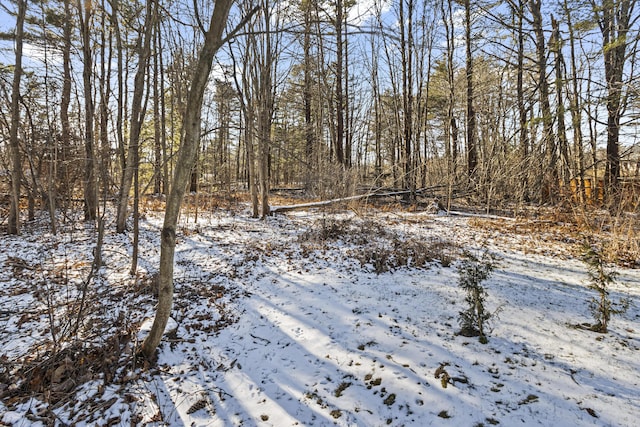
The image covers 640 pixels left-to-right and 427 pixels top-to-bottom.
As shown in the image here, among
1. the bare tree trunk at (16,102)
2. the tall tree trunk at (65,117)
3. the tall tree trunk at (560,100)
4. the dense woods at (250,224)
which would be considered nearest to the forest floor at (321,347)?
the dense woods at (250,224)

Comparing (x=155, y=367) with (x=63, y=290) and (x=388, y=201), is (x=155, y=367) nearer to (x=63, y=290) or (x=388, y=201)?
(x=63, y=290)

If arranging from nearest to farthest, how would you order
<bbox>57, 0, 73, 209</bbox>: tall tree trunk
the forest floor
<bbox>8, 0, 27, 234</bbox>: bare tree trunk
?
1. the forest floor
2. <bbox>8, 0, 27, 234</bbox>: bare tree trunk
3. <bbox>57, 0, 73, 209</bbox>: tall tree trunk

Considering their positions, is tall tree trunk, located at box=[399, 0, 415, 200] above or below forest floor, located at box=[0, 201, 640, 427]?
above

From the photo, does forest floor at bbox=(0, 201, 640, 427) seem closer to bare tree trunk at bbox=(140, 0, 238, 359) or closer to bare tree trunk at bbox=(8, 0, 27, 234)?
bare tree trunk at bbox=(140, 0, 238, 359)

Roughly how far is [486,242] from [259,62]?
7945mm

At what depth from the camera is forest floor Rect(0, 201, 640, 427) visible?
2242 mm

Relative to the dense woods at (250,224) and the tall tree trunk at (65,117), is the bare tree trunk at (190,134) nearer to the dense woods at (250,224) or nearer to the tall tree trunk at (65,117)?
the dense woods at (250,224)

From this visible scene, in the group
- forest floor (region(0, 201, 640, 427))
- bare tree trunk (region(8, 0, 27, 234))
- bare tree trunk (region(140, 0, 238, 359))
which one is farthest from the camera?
bare tree trunk (region(8, 0, 27, 234))

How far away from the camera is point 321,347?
3.09 m

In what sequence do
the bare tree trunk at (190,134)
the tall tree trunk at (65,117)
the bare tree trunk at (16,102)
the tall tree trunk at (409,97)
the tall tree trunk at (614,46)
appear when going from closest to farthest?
the bare tree trunk at (190,134), the tall tree trunk at (614,46), the bare tree trunk at (16,102), the tall tree trunk at (65,117), the tall tree trunk at (409,97)

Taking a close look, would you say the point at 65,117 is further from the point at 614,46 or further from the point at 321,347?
the point at 614,46

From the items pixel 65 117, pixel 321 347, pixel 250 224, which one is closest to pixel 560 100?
pixel 321 347

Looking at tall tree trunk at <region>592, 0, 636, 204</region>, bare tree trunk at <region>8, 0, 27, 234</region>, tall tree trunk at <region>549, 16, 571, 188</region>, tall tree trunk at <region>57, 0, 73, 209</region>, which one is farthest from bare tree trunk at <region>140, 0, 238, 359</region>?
tall tree trunk at <region>57, 0, 73, 209</region>

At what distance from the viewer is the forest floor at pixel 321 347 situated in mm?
2242
